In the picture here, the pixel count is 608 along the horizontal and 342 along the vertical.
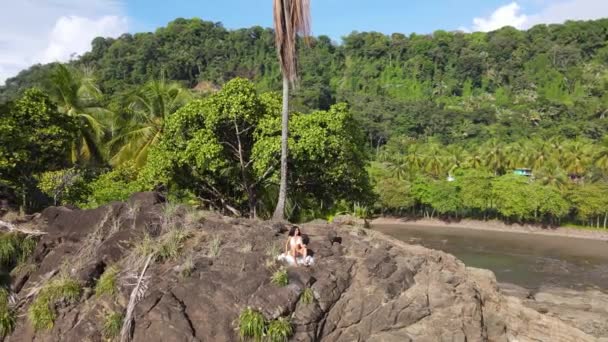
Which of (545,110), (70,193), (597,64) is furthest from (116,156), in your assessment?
(597,64)

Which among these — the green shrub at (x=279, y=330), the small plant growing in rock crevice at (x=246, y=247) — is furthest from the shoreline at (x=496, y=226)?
the green shrub at (x=279, y=330)

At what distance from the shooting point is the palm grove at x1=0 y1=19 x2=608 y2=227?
17844mm

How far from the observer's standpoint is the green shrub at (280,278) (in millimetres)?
10625

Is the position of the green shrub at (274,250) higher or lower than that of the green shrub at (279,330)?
higher

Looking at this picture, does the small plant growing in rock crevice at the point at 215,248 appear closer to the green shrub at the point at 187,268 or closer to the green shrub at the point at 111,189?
the green shrub at the point at 187,268

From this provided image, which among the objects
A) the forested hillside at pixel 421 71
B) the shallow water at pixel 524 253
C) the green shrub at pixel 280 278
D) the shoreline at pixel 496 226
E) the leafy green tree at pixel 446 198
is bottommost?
the shallow water at pixel 524 253

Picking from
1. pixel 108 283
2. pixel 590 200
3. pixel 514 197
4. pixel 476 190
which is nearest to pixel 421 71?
pixel 476 190

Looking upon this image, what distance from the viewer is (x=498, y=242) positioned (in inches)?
2034

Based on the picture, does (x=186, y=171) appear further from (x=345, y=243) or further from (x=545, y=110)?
(x=545, y=110)

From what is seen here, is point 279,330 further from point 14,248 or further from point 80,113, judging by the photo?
point 80,113

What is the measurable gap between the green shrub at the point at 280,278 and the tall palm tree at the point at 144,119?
45.0 feet

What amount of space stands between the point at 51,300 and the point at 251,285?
4.22 metres

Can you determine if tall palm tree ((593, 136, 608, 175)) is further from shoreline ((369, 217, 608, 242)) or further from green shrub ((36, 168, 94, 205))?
green shrub ((36, 168, 94, 205))

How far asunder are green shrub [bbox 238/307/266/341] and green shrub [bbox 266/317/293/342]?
0.15 metres
